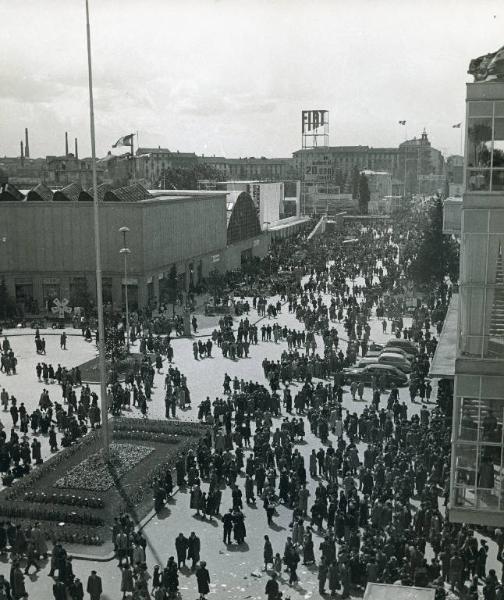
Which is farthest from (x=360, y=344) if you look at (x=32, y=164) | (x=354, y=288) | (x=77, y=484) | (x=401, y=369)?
(x=32, y=164)

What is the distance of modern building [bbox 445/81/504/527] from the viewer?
14.2m

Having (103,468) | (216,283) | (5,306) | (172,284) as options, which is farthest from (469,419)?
(216,283)

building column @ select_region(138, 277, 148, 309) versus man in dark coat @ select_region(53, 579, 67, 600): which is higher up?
building column @ select_region(138, 277, 148, 309)

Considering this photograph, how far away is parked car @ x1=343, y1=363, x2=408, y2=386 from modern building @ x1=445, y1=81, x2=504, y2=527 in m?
16.4

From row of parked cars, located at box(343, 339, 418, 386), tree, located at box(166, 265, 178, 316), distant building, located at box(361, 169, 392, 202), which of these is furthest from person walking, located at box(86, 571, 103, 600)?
distant building, located at box(361, 169, 392, 202)

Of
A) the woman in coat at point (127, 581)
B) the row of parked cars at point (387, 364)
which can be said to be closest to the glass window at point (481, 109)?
the woman in coat at point (127, 581)

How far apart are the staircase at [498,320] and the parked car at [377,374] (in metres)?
16.6

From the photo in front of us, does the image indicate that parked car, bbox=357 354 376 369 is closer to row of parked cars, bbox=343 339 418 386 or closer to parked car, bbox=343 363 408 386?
row of parked cars, bbox=343 339 418 386

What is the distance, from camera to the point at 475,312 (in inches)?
568

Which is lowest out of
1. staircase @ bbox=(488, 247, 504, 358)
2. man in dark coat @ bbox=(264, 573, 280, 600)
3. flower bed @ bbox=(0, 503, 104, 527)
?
flower bed @ bbox=(0, 503, 104, 527)

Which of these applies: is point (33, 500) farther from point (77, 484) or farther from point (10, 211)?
point (10, 211)

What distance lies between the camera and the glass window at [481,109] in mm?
14180

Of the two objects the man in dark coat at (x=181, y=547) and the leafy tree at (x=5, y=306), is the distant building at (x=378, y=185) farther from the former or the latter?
the man in dark coat at (x=181, y=547)

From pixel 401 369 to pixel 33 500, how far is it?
58.0 ft
